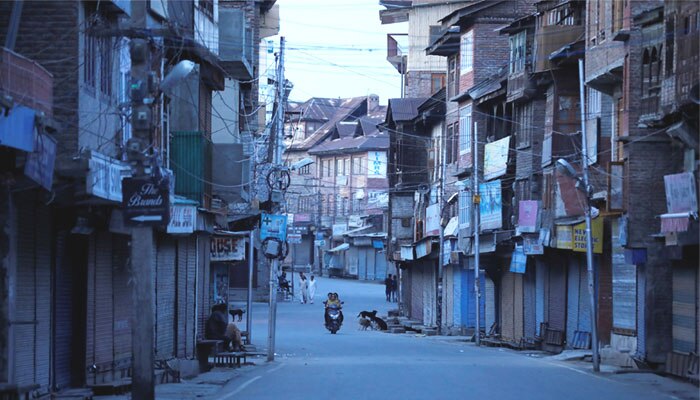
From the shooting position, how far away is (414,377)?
86.9 feet

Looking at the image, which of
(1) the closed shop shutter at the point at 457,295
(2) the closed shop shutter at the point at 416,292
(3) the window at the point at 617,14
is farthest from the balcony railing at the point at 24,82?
(2) the closed shop shutter at the point at 416,292

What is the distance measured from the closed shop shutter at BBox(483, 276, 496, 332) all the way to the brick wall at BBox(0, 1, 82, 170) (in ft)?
118

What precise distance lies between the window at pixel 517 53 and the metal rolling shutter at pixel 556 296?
7766 millimetres

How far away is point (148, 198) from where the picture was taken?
740 inches

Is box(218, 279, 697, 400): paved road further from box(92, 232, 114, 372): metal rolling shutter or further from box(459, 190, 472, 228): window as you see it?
box(459, 190, 472, 228): window

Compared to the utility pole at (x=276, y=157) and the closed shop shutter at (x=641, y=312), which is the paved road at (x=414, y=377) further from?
the closed shop shutter at (x=641, y=312)

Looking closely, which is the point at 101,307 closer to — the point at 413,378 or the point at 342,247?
the point at 413,378

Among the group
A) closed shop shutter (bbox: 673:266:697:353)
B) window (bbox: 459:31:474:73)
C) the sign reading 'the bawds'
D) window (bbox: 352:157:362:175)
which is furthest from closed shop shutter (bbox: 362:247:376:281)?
the sign reading 'the bawds'

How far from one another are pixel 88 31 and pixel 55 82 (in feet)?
3.83

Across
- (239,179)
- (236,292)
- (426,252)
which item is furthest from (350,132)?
Result: (239,179)

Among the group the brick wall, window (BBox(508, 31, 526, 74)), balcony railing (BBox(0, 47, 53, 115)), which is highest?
window (BBox(508, 31, 526, 74))

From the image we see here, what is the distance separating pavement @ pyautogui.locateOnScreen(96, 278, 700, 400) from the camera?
2331 cm

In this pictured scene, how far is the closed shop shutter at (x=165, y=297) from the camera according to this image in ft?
96.4

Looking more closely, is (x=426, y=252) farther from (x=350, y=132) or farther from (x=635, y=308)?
(x=350, y=132)
